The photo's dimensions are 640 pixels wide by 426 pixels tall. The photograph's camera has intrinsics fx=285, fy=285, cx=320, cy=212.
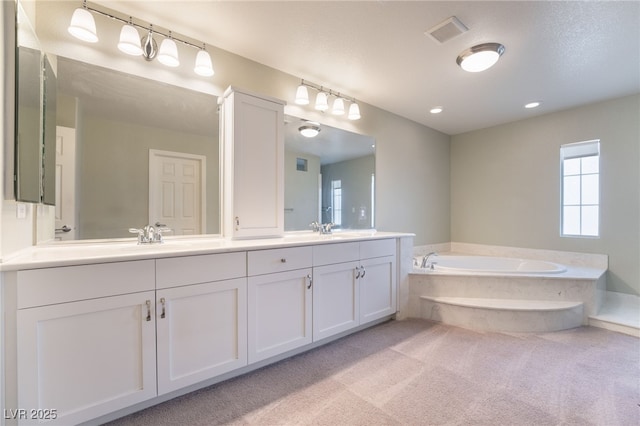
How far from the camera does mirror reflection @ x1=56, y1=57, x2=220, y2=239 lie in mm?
1711

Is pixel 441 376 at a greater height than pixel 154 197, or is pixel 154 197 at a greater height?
pixel 154 197

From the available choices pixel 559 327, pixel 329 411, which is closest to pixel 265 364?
pixel 329 411

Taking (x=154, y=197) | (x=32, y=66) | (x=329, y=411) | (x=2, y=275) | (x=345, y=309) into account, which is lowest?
(x=329, y=411)

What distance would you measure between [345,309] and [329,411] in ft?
2.88

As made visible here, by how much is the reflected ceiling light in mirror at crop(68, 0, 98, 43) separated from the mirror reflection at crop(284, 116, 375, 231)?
4.63 ft

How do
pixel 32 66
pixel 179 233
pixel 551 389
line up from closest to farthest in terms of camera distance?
pixel 32 66 → pixel 551 389 → pixel 179 233

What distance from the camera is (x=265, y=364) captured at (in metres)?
1.98

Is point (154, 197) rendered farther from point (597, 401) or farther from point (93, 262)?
point (597, 401)

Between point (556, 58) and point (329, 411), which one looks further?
point (556, 58)

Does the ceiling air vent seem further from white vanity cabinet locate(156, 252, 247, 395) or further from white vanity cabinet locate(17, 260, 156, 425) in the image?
white vanity cabinet locate(17, 260, 156, 425)

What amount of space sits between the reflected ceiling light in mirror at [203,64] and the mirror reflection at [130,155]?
17 cm

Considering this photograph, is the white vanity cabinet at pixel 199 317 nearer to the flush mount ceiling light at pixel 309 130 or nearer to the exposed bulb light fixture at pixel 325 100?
the flush mount ceiling light at pixel 309 130

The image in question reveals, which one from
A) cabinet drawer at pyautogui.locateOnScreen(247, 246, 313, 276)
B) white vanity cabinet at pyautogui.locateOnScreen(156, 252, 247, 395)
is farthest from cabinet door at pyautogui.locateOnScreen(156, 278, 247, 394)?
cabinet drawer at pyautogui.locateOnScreen(247, 246, 313, 276)

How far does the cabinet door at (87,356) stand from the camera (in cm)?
119
